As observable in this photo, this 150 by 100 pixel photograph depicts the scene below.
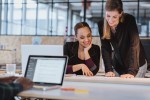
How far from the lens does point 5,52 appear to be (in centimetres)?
901

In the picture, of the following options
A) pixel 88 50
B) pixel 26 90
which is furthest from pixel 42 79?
pixel 88 50

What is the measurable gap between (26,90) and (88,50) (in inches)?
62.3

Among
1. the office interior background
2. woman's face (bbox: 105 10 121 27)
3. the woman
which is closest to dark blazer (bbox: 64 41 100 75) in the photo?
the woman

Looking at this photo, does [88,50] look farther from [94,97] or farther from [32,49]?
[94,97]

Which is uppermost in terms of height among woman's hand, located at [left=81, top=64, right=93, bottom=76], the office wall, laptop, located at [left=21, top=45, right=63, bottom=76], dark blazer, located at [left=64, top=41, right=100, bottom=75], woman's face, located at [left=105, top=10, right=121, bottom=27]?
woman's face, located at [left=105, top=10, right=121, bottom=27]

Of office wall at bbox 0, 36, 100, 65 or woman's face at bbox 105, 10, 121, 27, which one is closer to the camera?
woman's face at bbox 105, 10, 121, 27

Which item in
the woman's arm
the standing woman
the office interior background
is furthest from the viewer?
the office interior background

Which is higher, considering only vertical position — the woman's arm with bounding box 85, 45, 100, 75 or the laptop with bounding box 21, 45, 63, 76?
the laptop with bounding box 21, 45, 63, 76

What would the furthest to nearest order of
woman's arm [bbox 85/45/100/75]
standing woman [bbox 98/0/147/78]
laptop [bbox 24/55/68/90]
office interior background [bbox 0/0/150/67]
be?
1. office interior background [bbox 0/0/150/67]
2. woman's arm [bbox 85/45/100/75]
3. standing woman [bbox 98/0/147/78]
4. laptop [bbox 24/55/68/90]

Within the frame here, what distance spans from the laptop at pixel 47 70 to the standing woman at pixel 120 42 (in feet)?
2.89

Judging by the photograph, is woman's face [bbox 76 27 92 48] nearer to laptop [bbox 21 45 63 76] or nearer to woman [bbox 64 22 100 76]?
woman [bbox 64 22 100 76]

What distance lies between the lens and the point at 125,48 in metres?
2.87

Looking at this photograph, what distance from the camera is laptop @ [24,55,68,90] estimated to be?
6.23ft

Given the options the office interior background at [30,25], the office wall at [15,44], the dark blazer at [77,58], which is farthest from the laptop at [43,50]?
the office wall at [15,44]
